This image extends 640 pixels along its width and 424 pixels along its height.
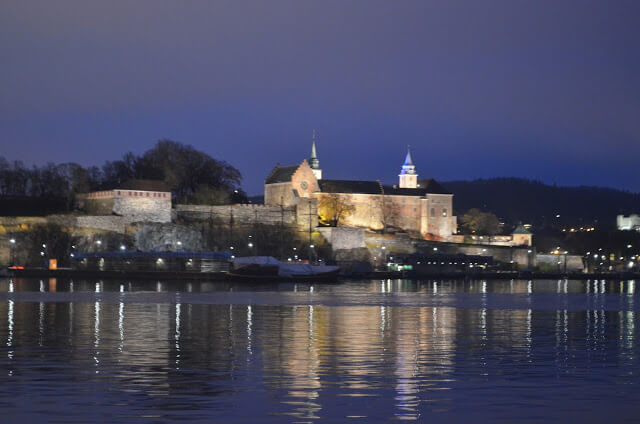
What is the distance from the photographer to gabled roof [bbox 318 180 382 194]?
360 feet

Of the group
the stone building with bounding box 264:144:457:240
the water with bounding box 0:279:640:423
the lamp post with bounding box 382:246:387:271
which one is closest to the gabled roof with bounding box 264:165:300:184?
the stone building with bounding box 264:144:457:240

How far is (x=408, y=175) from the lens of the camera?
129000 millimetres

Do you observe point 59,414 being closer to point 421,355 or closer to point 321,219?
point 421,355

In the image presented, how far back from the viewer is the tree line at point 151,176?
98.2m

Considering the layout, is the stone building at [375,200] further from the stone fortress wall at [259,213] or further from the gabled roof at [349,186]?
the stone fortress wall at [259,213]

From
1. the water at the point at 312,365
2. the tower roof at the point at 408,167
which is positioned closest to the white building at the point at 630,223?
the tower roof at the point at 408,167

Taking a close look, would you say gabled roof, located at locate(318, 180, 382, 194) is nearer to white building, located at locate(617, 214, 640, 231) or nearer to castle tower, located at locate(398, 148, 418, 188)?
castle tower, located at locate(398, 148, 418, 188)

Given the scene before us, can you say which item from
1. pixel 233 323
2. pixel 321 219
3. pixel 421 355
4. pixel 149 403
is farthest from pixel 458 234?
pixel 149 403

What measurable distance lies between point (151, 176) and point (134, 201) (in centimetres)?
1698

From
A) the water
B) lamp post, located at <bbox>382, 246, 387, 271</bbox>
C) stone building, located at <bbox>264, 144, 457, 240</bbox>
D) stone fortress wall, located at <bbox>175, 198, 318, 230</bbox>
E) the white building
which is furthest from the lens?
the white building

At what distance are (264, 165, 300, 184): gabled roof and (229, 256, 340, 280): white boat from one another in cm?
2694

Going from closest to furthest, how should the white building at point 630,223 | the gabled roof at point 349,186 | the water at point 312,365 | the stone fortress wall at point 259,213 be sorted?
1. the water at point 312,365
2. the stone fortress wall at point 259,213
3. the gabled roof at point 349,186
4. the white building at point 630,223

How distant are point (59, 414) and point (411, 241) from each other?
88.5 metres

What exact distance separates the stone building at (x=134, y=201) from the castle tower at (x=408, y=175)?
4463 cm
